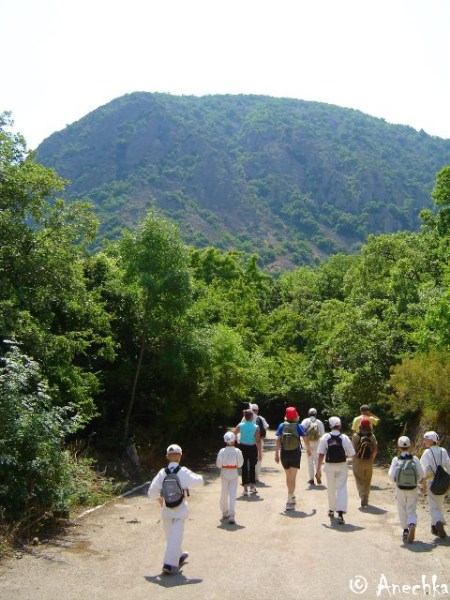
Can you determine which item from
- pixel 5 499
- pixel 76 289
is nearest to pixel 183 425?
pixel 76 289

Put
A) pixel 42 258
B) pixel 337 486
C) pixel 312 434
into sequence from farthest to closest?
pixel 312 434, pixel 42 258, pixel 337 486

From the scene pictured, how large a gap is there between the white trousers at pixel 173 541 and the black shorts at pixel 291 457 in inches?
162

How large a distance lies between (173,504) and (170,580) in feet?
3.03

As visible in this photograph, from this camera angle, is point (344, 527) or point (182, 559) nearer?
point (182, 559)

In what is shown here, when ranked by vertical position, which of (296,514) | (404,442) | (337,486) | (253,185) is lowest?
(296,514)

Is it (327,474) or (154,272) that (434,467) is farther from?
(154,272)

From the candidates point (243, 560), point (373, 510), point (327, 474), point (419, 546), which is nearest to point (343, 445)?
point (327, 474)

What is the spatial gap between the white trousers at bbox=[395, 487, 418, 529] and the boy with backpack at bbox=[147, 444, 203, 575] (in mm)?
3290

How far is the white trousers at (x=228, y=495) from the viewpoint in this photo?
11.2 metres

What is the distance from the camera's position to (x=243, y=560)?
8820mm

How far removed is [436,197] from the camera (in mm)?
30344

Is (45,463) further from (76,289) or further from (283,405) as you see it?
(283,405)

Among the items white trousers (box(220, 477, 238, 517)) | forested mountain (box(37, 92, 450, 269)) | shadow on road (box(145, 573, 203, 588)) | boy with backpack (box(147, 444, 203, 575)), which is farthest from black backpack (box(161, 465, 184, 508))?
forested mountain (box(37, 92, 450, 269))

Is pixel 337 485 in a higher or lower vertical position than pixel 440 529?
higher
